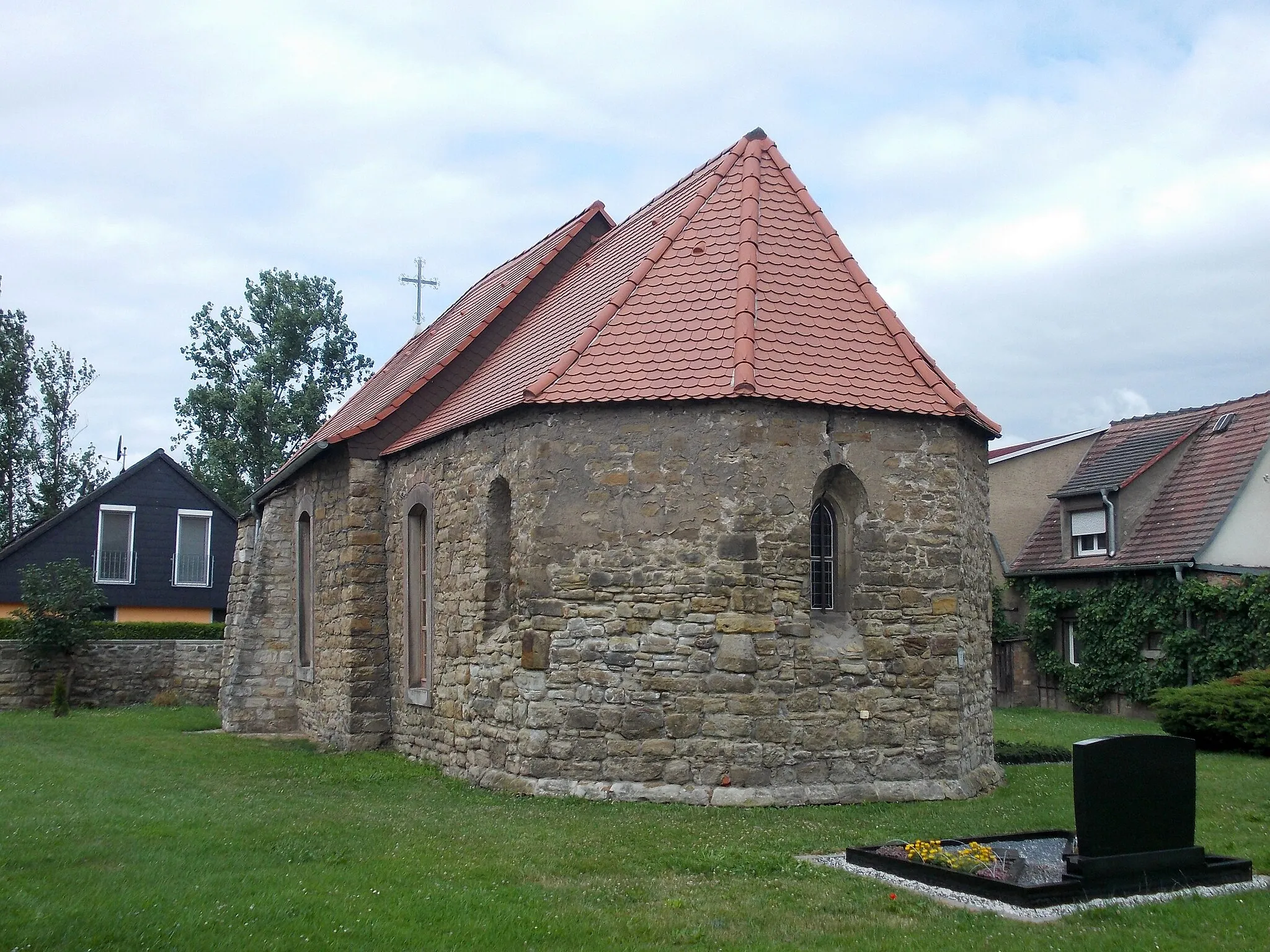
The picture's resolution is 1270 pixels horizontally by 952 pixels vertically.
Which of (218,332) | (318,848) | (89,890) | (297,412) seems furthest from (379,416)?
(218,332)

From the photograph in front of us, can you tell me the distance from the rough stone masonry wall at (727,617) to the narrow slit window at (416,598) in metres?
3.23

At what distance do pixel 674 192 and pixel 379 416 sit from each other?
5338mm

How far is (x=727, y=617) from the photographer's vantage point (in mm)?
12359

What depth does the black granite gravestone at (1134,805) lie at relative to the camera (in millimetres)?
8227

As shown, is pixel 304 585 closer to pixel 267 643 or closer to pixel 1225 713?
pixel 267 643

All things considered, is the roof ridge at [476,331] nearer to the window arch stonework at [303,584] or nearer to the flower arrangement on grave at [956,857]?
the window arch stonework at [303,584]

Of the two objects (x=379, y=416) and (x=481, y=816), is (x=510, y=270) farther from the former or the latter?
(x=481, y=816)

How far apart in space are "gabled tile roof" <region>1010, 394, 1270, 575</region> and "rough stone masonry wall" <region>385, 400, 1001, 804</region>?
13347 millimetres

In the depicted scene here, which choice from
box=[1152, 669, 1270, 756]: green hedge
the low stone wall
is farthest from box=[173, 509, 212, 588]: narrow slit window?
box=[1152, 669, 1270, 756]: green hedge

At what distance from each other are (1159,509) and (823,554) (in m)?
15.8

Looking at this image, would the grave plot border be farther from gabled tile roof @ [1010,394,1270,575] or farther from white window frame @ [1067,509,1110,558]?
white window frame @ [1067,509,1110,558]

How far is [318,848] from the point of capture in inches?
369

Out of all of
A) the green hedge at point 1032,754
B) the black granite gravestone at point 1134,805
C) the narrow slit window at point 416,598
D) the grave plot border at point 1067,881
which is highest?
the narrow slit window at point 416,598

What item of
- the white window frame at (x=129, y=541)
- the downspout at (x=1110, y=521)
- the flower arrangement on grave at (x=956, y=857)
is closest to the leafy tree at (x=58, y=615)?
the white window frame at (x=129, y=541)
